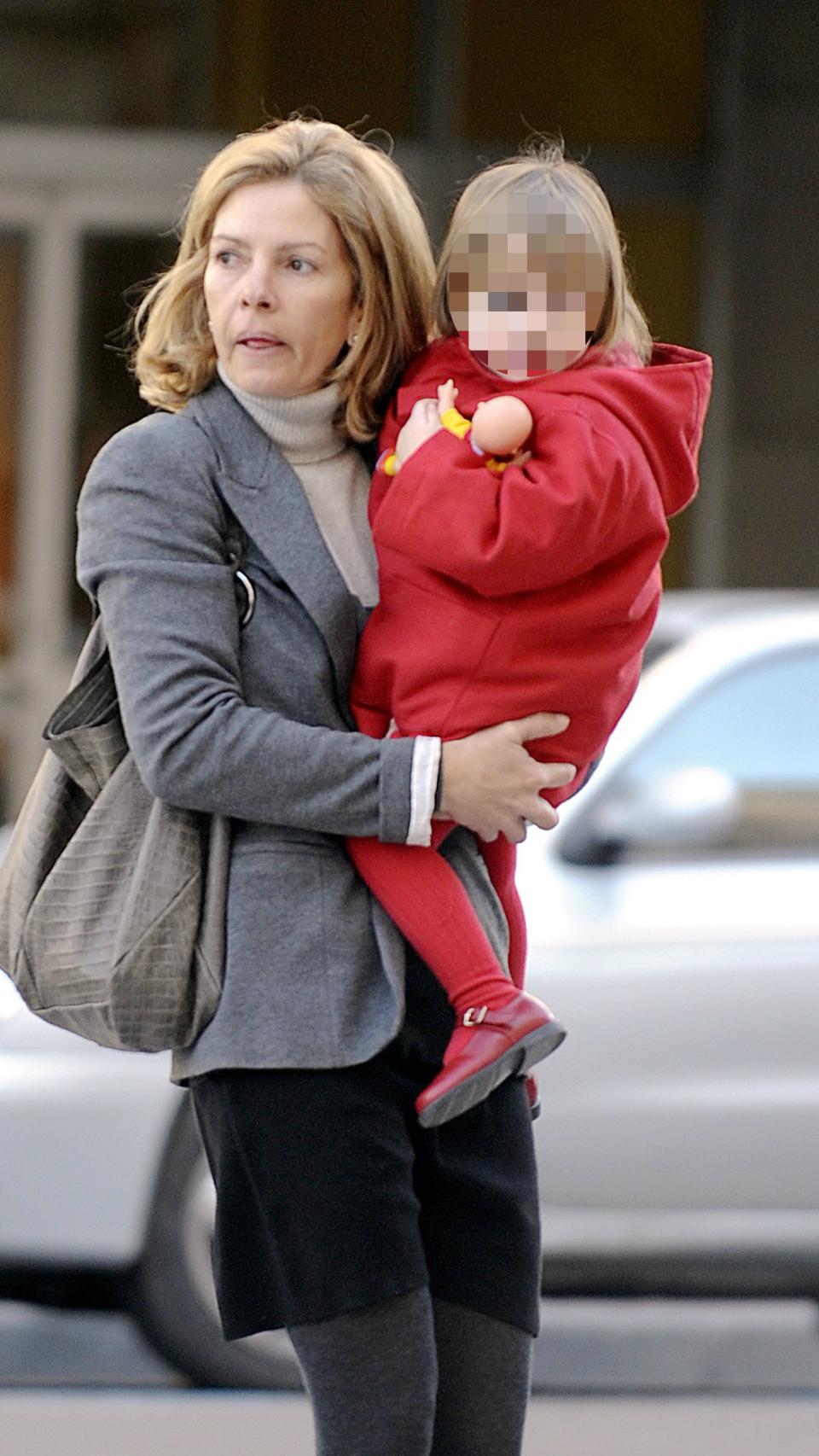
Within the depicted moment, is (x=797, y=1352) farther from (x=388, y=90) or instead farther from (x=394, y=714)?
(x=388, y=90)

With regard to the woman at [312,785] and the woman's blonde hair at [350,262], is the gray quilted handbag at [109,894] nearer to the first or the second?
the woman at [312,785]

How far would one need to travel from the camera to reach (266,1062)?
6.95 ft

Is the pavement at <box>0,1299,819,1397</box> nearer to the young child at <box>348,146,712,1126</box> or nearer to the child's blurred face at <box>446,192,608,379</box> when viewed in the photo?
the young child at <box>348,146,712,1126</box>

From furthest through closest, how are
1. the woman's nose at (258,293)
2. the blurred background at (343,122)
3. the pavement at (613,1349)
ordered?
the blurred background at (343,122), the pavement at (613,1349), the woman's nose at (258,293)

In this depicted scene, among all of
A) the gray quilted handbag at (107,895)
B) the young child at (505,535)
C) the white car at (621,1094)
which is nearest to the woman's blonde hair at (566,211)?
the young child at (505,535)

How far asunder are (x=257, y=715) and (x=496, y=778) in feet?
0.74

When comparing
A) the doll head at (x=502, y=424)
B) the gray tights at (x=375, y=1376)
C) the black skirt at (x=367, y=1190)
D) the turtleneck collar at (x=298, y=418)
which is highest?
the doll head at (x=502, y=424)

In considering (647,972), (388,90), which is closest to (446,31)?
(388,90)

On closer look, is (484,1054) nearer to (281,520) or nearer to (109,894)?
(109,894)

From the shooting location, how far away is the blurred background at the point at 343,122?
8.73 m

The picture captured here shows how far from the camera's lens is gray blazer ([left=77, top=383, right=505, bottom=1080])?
6.91ft

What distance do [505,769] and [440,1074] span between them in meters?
0.28

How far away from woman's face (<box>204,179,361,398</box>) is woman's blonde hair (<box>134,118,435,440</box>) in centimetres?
2

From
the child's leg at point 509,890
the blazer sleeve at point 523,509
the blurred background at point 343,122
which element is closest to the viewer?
the blazer sleeve at point 523,509
